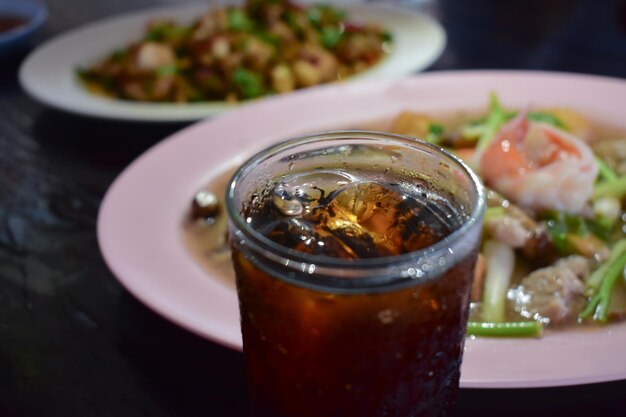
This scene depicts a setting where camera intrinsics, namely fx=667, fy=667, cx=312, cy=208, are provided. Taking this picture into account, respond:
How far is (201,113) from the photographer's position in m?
2.18

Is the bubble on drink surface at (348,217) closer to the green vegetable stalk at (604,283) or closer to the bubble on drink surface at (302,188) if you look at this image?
the bubble on drink surface at (302,188)

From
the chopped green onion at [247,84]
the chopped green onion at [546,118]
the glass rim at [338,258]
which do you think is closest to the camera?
the glass rim at [338,258]

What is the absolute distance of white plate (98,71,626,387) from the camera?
42.8 inches

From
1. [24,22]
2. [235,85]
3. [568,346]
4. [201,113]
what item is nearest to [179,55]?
[235,85]

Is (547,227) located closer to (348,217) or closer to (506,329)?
(506,329)

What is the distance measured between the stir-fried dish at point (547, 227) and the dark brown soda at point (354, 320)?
23.4 inches

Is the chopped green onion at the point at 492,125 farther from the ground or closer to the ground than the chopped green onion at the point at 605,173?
farther from the ground

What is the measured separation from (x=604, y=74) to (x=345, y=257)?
7.34ft

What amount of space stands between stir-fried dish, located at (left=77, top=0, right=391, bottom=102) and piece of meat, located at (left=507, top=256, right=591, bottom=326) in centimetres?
137

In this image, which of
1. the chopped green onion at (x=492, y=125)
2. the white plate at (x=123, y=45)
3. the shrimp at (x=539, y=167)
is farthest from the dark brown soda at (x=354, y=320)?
the white plate at (x=123, y=45)

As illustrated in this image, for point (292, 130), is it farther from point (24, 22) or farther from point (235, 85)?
point (24, 22)

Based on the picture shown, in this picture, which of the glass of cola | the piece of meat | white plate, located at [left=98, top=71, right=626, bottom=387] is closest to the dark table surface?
white plate, located at [left=98, top=71, right=626, bottom=387]

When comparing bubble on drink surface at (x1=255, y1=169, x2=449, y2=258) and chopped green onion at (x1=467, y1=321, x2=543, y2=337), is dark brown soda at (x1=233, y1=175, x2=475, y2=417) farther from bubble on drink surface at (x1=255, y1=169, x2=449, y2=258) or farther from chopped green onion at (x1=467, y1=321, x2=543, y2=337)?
chopped green onion at (x1=467, y1=321, x2=543, y2=337)

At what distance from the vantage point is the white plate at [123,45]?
87.0 inches
